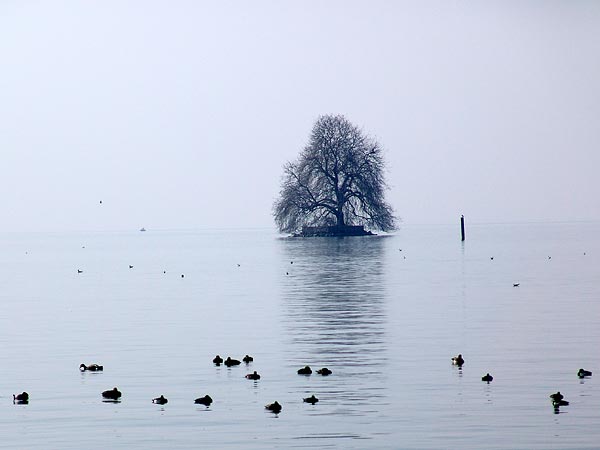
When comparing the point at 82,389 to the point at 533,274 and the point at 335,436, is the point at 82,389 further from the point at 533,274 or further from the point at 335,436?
the point at 533,274

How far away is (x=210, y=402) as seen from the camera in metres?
22.5

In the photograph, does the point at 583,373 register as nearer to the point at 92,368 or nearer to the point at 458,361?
the point at 458,361

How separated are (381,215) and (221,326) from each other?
291ft

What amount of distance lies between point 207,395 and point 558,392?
670cm

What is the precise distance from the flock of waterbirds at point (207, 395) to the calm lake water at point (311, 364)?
18 centimetres

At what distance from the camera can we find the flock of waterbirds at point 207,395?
22.4 metres

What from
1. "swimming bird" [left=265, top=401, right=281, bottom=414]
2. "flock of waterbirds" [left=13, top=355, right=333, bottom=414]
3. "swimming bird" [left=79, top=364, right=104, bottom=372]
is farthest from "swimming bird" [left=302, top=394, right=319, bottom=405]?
"swimming bird" [left=79, top=364, right=104, bottom=372]

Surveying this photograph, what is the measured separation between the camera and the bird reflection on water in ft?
80.5

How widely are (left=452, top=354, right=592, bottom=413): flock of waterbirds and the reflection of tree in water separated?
1.89 metres

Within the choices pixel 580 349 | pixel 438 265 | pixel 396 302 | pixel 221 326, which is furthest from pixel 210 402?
pixel 438 265

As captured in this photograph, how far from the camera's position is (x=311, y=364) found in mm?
28234

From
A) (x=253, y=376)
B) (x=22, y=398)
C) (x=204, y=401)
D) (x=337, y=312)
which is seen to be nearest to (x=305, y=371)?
(x=253, y=376)

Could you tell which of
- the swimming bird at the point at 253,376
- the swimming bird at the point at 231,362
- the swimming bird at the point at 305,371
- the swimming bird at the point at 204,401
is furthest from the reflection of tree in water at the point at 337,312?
the swimming bird at the point at 204,401

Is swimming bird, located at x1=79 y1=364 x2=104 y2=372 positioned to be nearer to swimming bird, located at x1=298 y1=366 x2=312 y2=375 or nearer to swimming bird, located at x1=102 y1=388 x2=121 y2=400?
swimming bird, located at x1=102 y1=388 x2=121 y2=400
